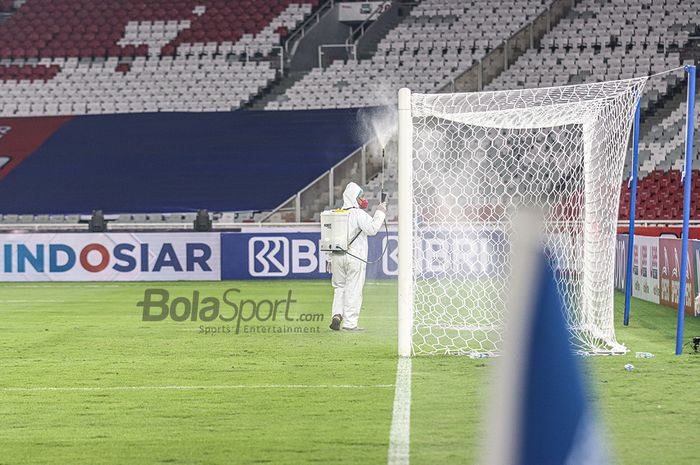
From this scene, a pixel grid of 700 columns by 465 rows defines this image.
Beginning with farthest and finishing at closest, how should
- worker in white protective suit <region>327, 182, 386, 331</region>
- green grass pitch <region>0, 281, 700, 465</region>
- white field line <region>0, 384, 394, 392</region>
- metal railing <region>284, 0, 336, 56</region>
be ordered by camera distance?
metal railing <region>284, 0, 336, 56</region> → worker in white protective suit <region>327, 182, 386, 331</region> → white field line <region>0, 384, 394, 392</region> → green grass pitch <region>0, 281, 700, 465</region>

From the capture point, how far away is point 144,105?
3353 centimetres

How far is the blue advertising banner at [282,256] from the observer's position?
24438mm

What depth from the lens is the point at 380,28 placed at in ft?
119

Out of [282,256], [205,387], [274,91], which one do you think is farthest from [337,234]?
[274,91]

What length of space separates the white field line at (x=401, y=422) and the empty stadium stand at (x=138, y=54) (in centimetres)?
2415

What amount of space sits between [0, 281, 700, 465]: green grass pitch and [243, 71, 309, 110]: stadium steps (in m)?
18.9

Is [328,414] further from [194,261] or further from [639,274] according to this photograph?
[194,261]

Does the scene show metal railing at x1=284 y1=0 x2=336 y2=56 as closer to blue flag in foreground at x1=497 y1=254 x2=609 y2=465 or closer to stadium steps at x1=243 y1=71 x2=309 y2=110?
stadium steps at x1=243 y1=71 x2=309 y2=110

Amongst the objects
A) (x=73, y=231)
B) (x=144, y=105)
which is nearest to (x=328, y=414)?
(x=73, y=231)

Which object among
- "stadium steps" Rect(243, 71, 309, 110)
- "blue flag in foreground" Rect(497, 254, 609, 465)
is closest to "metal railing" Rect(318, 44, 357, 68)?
"stadium steps" Rect(243, 71, 309, 110)

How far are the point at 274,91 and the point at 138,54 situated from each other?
488cm

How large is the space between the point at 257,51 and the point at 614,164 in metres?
24.1

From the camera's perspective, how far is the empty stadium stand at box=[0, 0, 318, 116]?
34031 millimetres

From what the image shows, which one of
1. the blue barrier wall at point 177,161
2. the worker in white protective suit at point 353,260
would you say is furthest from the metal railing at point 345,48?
the worker in white protective suit at point 353,260
